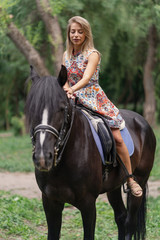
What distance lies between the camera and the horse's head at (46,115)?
268cm

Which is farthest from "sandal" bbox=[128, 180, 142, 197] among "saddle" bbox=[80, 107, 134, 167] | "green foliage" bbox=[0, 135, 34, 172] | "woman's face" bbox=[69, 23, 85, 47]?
"green foliage" bbox=[0, 135, 34, 172]

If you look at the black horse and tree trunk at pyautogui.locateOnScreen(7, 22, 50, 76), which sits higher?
tree trunk at pyautogui.locateOnScreen(7, 22, 50, 76)

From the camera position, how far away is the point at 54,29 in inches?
370

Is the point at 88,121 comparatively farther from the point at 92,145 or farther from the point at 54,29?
the point at 54,29

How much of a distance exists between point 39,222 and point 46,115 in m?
3.22

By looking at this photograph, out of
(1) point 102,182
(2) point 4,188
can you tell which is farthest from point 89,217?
(2) point 4,188

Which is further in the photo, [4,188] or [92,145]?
[4,188]

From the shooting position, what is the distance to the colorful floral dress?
11.3 ft

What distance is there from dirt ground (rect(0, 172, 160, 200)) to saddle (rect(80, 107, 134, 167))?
13.8ft

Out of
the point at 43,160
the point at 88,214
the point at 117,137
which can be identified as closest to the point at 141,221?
the point at 117,137

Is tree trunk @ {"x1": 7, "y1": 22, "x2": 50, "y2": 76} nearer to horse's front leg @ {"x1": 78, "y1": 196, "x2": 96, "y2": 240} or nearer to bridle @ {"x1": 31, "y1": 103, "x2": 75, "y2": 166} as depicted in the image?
bridle @ {"x1": 31, "y1": 103, "x2": 75, "y2": 166}

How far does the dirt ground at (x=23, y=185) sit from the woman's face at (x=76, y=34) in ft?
15.3

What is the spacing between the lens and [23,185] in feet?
27.5

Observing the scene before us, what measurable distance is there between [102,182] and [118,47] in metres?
16.6
